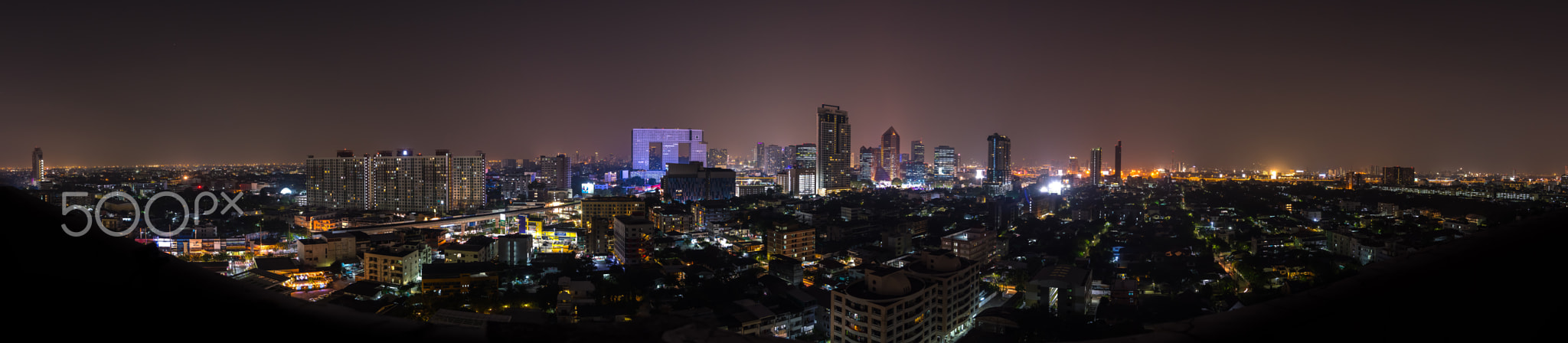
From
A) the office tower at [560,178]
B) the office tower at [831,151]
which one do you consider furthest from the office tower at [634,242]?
the office tower at [831,151]

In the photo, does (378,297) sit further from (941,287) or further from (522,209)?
(522,209)

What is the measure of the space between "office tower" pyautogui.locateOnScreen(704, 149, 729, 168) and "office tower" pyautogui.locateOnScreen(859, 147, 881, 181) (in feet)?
46.2

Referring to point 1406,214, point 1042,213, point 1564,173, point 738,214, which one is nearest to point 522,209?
point 738,214

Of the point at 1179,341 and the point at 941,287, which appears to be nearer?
the point at 1179,341

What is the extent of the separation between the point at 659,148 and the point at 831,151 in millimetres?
15189

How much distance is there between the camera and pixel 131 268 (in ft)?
2.55

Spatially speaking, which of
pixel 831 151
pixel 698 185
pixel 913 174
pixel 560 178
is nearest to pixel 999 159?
pixel 913 174

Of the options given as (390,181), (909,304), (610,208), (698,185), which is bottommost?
(909,304)

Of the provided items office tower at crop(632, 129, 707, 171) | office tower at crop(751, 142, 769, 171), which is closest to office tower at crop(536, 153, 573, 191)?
office tower at crop(632, 129, 707, 171)

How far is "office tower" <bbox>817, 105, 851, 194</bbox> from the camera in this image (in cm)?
3434

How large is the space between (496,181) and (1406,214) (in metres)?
35.9

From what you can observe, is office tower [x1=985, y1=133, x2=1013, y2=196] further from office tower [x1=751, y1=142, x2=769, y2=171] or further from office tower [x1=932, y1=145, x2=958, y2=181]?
office tower [x1=751, y1=142, x2=769, y2=171]

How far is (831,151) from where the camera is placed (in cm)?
3456

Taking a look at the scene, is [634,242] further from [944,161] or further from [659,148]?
[944,161]
